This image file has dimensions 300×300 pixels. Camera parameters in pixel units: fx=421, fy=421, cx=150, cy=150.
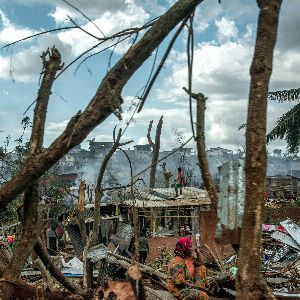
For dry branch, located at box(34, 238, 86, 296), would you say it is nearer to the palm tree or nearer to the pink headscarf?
the pink headscarf

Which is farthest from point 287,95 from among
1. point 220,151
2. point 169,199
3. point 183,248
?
point 220,151

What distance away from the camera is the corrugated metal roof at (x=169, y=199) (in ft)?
52.9

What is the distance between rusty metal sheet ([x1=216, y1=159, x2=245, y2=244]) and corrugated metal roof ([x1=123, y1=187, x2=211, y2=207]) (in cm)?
1265

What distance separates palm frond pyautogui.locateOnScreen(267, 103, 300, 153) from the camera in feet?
69.8

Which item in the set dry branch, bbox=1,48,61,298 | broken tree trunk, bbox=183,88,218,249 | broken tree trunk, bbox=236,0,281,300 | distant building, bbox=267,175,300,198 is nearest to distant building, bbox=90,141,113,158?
distant building, bbox=267,175,300,198

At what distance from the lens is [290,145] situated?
2259 cm

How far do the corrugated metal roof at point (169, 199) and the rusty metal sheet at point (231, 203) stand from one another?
12.6 metres

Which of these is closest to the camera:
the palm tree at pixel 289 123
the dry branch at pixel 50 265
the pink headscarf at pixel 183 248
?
the dry branch at pixel 50 265

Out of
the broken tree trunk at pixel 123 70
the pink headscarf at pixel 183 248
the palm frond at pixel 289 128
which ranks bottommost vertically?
the pink headscarf at pixel 183 248

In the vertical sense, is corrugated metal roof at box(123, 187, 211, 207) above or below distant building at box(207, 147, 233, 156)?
below

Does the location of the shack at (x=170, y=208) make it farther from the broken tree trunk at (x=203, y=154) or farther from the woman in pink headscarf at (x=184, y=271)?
the broken tree trunk at (x=203, y=154)

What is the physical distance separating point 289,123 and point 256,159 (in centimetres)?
2041

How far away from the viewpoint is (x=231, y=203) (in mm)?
2453


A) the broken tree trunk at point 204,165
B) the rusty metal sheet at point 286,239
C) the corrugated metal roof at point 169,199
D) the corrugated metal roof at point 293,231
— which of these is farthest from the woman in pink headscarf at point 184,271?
the corrugated metal roof at point 169,199
